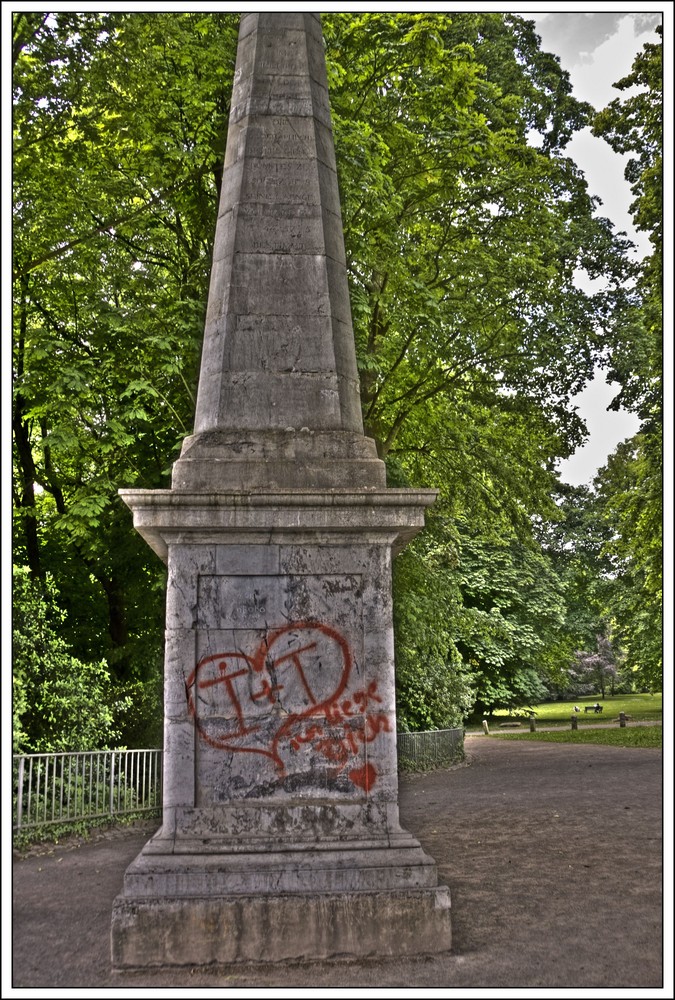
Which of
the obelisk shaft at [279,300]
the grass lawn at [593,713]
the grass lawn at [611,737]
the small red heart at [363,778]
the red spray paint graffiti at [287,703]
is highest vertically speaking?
the obelisk shaft at [279,300]

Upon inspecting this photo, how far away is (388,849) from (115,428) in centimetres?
931

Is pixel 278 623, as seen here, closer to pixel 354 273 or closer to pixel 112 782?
pixel 112 782

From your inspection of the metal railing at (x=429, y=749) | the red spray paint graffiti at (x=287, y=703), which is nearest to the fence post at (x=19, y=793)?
the red spray paint graffiti at (x=287, y=703)

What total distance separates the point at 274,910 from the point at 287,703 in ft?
4.35

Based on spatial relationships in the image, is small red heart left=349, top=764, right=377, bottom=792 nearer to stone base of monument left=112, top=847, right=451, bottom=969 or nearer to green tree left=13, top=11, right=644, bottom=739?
stone base of monument left=112, top=847, right=451, bottom=969

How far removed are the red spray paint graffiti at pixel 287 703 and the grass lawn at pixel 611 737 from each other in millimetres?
18831

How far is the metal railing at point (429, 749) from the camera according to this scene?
19219mm

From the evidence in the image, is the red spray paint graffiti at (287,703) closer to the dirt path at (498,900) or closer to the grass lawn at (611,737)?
the dirt path at (498,900)

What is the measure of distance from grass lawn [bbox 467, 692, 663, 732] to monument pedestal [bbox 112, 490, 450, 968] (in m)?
30.6

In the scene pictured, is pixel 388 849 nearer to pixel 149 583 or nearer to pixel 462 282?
pixel 149 583

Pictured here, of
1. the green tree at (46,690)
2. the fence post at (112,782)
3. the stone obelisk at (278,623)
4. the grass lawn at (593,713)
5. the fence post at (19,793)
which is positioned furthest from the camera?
the grass lawn at (593,713)

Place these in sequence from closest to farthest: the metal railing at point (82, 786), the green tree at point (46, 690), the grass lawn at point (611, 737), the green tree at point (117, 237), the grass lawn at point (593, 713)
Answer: the metal railing at point (82, 786) < the green tree at point (46, 690) < the green tree at point (117, 237) < the grass lawn at point (611, 737) < the grass lawn at point (593, 713)

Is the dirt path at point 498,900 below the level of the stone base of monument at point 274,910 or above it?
below

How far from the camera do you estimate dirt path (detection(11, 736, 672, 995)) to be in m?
5.34
